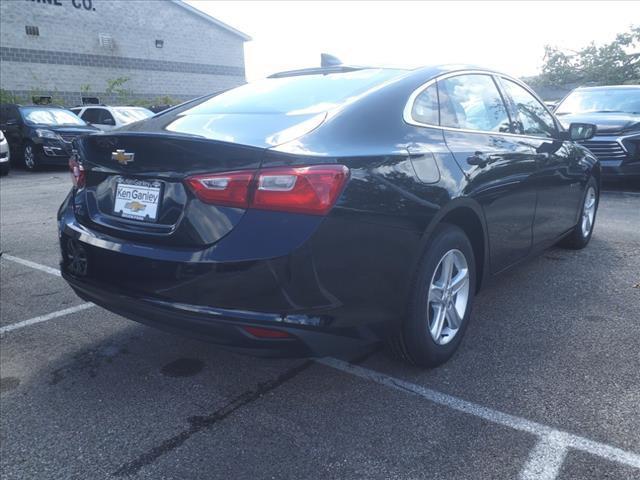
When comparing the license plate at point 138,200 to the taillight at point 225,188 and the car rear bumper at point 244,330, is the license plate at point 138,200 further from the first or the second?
the car rear bumper at point 244,330

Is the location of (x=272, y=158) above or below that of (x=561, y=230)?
above

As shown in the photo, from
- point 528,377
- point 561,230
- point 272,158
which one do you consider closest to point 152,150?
point 272,158

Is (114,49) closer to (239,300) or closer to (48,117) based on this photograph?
(48,117)

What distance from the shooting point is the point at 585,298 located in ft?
13.4

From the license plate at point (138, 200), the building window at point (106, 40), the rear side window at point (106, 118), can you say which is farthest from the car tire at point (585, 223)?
the building window at point (106, 40)

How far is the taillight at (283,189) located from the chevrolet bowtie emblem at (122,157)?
53 cm

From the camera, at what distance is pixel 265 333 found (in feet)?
7.52

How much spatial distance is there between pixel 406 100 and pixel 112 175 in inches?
58.4

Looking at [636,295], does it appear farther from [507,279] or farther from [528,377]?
[528,377]

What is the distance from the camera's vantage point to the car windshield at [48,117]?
1402 cm

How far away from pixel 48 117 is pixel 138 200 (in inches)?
530

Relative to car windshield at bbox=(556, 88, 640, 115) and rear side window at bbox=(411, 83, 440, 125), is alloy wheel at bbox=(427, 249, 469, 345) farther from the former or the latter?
car windshield at bbox=(556, 88, 640, 115)

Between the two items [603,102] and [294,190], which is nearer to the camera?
[294,190]

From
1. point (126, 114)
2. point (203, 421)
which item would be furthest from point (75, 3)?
point (203, 421)
